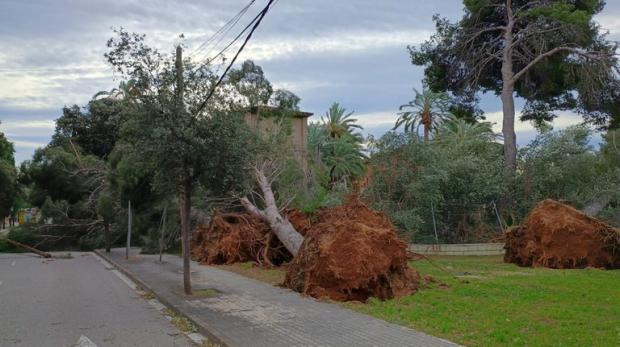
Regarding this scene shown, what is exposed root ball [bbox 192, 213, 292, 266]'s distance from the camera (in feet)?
62.8

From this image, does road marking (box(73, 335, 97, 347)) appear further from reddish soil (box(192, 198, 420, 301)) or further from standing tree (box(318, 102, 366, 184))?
standing tree (box(318, 102, 366, 184))

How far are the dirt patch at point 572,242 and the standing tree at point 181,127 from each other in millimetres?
9045

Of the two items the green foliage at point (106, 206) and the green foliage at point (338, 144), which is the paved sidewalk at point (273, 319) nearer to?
the green foliage at point (106, 206)

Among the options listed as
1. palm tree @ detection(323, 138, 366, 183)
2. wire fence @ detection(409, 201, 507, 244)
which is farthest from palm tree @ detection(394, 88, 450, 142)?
wire fence @ detection(409, 201, 507, 244)

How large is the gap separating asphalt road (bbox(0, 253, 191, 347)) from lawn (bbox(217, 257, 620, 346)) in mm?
3614

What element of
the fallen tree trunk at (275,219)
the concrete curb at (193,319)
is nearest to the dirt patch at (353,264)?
the concrete curb at (193,319)

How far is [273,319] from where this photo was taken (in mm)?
9695

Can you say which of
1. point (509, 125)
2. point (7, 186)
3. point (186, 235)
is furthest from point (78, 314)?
point (7, 186)

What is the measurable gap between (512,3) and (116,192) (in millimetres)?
19948

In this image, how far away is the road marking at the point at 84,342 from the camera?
8516 mm

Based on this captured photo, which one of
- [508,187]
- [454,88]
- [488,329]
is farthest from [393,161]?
[488,329]

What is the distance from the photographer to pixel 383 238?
12.1 meters

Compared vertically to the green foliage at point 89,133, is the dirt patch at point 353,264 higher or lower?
lower

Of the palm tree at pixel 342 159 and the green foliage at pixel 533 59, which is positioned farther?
the palm tree at pixel 342 159
